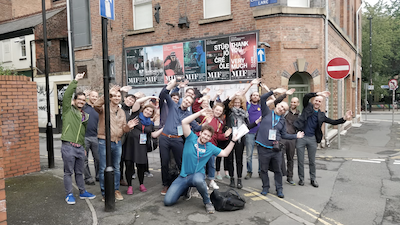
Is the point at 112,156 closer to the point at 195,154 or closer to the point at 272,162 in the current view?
the point at 195,154

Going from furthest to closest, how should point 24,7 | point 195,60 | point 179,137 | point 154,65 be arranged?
1. point 24,7
2. point 154,65
3. point 195,60
4. point 179,137

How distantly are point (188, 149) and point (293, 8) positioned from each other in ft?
27.1

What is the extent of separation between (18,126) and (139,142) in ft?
11.6

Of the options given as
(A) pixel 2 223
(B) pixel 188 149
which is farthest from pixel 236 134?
(A) pixel 2 223

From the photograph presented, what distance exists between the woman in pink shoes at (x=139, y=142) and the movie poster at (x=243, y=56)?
21.8ft

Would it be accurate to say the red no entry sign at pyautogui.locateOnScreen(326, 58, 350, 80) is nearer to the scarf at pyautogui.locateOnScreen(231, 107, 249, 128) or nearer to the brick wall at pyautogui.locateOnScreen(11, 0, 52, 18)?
the scarf at pyautogui.locateOnScreen(231, 107, 249, 128)

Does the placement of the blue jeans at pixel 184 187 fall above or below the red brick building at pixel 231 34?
below

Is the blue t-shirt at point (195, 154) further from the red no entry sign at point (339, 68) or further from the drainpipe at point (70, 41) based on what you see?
the drainpipe at point (70, 41)

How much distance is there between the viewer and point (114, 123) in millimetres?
5555

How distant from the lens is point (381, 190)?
6461 mm

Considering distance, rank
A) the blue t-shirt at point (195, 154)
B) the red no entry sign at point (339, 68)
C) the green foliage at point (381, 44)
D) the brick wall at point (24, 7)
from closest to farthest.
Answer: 1. the blue t-shirt at point (195, 154)
2. the red no entry sign at point (339, 68)
3. the brick wall at point (24, 7)
4. the green foliage at point (381, 44)

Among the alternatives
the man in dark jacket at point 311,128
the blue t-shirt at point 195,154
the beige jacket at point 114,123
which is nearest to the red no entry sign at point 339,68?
the man in dark jacket at point 311,128

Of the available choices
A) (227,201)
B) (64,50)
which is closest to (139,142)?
(227,201)

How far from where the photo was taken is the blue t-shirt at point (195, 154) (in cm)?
527
